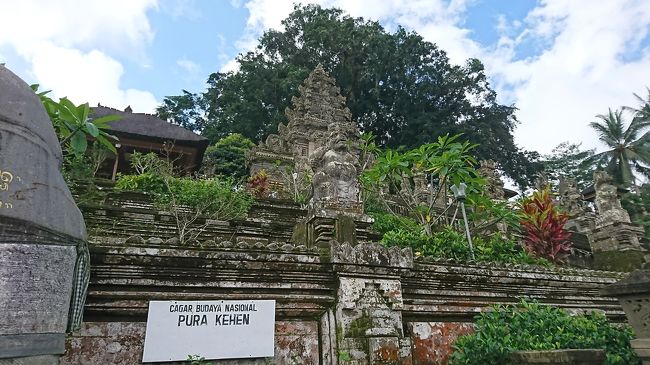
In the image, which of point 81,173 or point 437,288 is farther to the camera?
point 81,173

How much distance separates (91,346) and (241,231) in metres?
4.63

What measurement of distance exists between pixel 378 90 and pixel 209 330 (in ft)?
101

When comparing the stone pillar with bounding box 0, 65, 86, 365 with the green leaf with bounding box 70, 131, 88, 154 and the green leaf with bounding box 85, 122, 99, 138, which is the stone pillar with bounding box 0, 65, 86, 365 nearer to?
the green leaf with bounding box 85, 122, 99, 138

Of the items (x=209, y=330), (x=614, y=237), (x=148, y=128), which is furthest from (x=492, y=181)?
(x=209, y=330)

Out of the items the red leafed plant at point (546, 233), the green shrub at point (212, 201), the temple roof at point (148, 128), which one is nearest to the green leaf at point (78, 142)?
the green shrub at point (212, 201)

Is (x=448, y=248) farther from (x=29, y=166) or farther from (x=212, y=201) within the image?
(x=29, y=166)

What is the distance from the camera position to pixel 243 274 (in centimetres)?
425

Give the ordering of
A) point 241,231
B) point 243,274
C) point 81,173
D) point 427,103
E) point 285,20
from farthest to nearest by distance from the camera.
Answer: point 285,20 → point 427,103 → point 81,173 → point 241,231 → point 243,274

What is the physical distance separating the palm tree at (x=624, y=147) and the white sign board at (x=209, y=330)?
3450 cm

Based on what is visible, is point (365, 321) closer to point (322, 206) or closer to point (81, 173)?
point (322, 206)

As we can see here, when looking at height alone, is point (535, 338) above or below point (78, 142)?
below

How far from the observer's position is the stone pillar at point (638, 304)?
3.81 m

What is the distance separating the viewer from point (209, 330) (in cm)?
393

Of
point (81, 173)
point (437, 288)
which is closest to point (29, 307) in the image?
point (437, 288)
